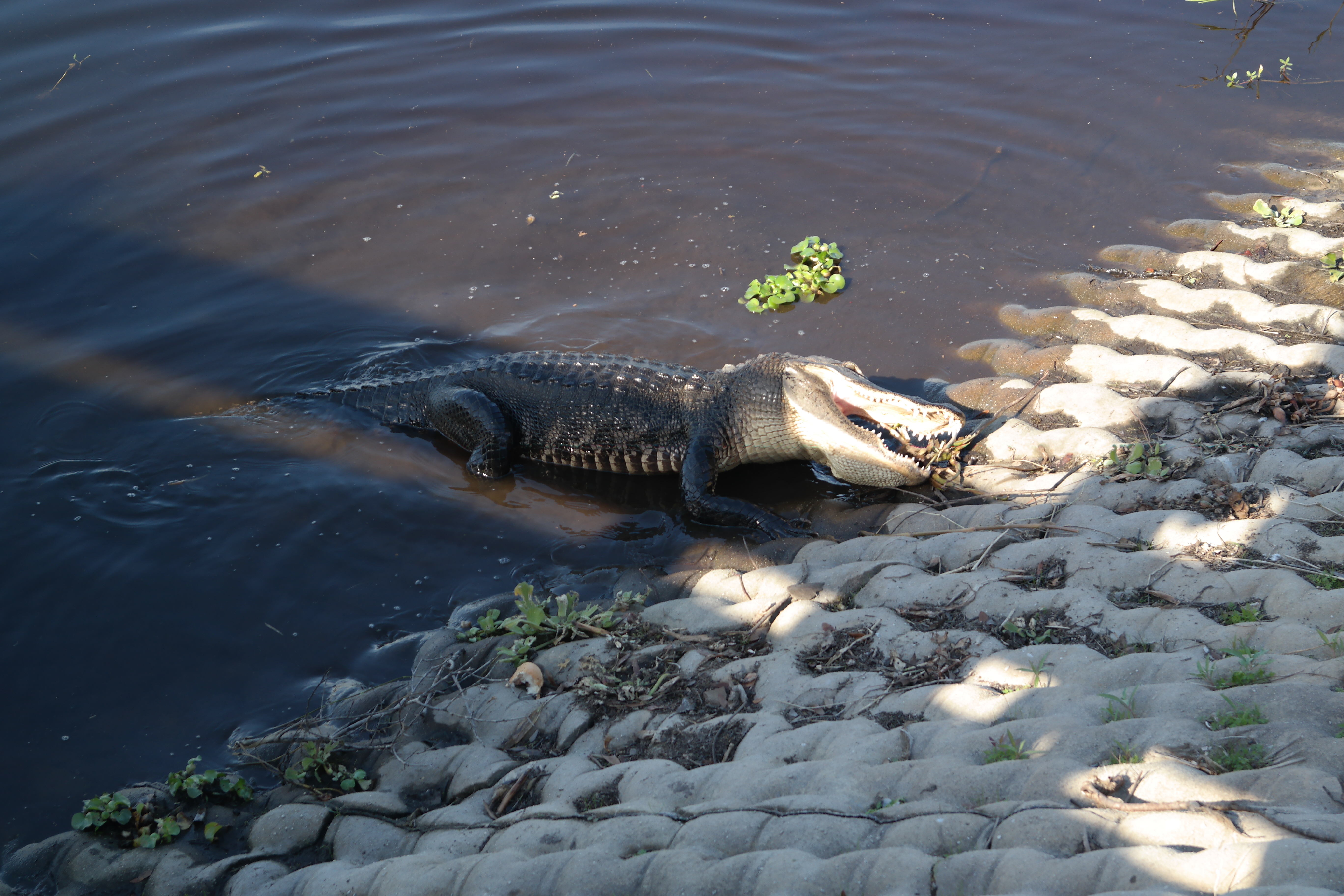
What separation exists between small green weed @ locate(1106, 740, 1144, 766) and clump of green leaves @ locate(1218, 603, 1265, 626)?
3.03 feet

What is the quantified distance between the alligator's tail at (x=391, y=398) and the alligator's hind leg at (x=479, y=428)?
27 centimetres

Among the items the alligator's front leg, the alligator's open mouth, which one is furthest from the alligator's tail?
the alligator's open mouth

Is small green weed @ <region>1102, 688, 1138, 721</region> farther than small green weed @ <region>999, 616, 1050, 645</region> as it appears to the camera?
No

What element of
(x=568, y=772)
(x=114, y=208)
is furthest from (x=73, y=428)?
(x=568, y=772)

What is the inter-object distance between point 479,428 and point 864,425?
2.69 m

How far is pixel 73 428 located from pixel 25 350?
4.22 feet

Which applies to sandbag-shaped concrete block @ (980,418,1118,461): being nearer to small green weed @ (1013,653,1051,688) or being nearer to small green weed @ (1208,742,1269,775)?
small green weed @ (1013,653,1051,688)

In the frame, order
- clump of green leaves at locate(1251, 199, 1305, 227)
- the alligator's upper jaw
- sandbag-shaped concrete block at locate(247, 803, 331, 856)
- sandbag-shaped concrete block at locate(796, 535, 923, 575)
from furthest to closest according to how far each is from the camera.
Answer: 1. clump of green leaves at locate(1251, 199, 1305, 227)
2. the alligator's upper jaw
3. sandbag-shaped concrete block at locate(796, 535, 923, 575)
4. sandbag-shaped concrete block at locate(247, 803, 331, 856)

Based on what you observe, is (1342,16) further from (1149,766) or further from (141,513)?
(141,513)

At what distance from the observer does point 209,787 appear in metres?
3.78

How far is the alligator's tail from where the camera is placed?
655cm

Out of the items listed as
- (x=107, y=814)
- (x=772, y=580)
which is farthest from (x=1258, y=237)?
(x=107, y=814)

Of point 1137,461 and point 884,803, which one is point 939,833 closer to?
point 884,803

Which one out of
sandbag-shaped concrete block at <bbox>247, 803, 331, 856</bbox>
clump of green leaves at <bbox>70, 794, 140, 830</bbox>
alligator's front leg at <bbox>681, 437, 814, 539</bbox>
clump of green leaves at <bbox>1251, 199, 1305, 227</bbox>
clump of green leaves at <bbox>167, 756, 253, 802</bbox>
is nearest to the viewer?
sandbag-shaped concrete block at <bbox>247, 803, 331, 856</bbox>
